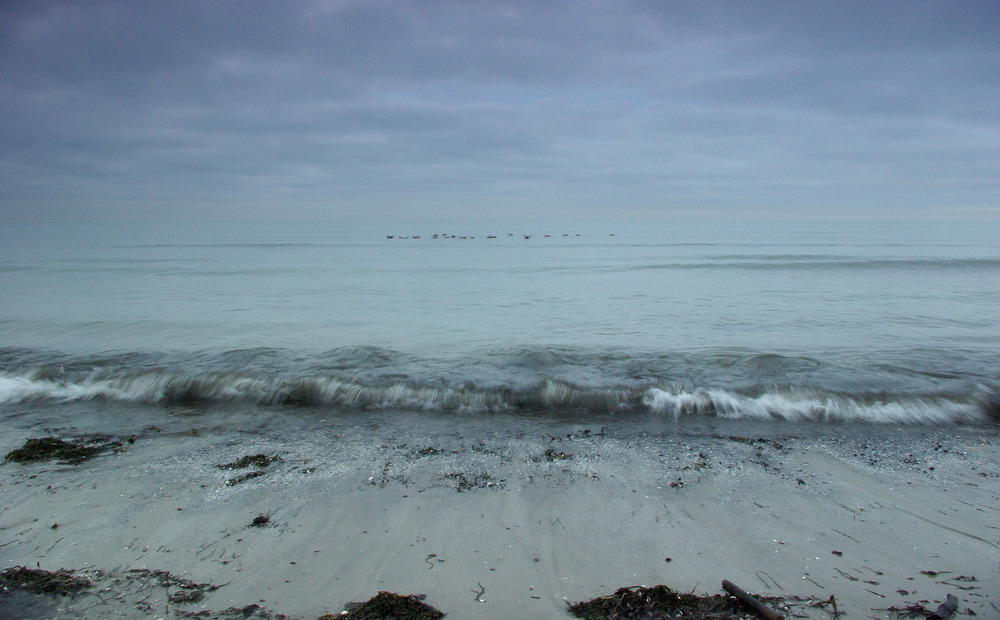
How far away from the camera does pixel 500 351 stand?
11.6m

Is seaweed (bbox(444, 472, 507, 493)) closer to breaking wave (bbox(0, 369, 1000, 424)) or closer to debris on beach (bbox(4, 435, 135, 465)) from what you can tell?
breaking wave (bbox(0, 369, 1000, 424))

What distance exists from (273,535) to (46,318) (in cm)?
1652

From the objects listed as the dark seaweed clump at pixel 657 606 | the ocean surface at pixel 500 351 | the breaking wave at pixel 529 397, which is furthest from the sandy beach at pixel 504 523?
the ocean surface at pixel 500 351

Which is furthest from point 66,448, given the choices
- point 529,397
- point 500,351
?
point 500,351

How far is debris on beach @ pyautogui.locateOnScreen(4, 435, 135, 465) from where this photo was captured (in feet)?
18.7

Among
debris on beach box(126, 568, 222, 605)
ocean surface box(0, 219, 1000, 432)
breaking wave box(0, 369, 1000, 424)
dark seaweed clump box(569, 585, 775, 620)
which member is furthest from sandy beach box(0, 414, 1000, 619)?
ocean surface box(0, 219, 1000, 432)

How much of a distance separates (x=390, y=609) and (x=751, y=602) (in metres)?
2.18

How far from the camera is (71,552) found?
158 inches

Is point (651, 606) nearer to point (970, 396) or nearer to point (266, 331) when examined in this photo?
point (970, 396)

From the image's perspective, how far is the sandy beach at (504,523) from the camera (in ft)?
11.8

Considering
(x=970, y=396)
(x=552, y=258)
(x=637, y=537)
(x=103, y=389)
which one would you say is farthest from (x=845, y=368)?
(x=552, y=258)

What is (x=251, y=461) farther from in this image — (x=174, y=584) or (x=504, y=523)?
(x=504, y=523)

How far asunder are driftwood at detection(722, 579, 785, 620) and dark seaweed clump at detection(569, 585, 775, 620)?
5 cm

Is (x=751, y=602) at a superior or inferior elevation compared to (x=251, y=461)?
superior
